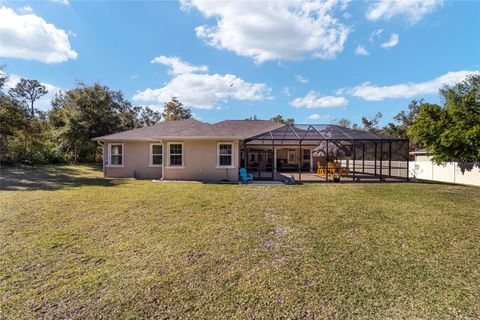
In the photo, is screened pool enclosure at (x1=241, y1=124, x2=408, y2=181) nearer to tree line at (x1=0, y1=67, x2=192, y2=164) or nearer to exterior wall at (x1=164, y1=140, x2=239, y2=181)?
exterior wall at (x1=164, y1=140, x2=239, y2=181)

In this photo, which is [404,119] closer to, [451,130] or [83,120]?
[451,130]

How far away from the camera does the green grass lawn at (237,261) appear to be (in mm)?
2920

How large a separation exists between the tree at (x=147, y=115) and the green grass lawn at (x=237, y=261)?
3650 cm

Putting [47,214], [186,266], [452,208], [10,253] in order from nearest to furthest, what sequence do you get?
1. [186,266]
2. [10,253]
3. [47,214]
4. [452,208]

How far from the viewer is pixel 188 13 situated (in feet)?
40.8

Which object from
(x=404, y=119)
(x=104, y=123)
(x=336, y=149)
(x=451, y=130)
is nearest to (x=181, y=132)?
(x=336, y=149)

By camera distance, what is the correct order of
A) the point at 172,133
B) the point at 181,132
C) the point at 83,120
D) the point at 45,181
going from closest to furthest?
the point at 45,181
the point at 181,132
the point at 172,133
the point at 83,120

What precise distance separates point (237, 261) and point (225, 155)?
1036 cm

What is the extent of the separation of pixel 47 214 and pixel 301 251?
22.8 ft

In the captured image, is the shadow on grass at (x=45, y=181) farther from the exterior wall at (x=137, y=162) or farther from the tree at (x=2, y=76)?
the tree at (x=2, y=76)

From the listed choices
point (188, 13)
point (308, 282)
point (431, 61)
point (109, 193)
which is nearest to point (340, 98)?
point (431, 61)

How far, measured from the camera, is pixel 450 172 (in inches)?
623

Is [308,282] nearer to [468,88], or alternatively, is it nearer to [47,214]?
[47,214]

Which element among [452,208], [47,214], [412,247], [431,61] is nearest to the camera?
[412,247]
